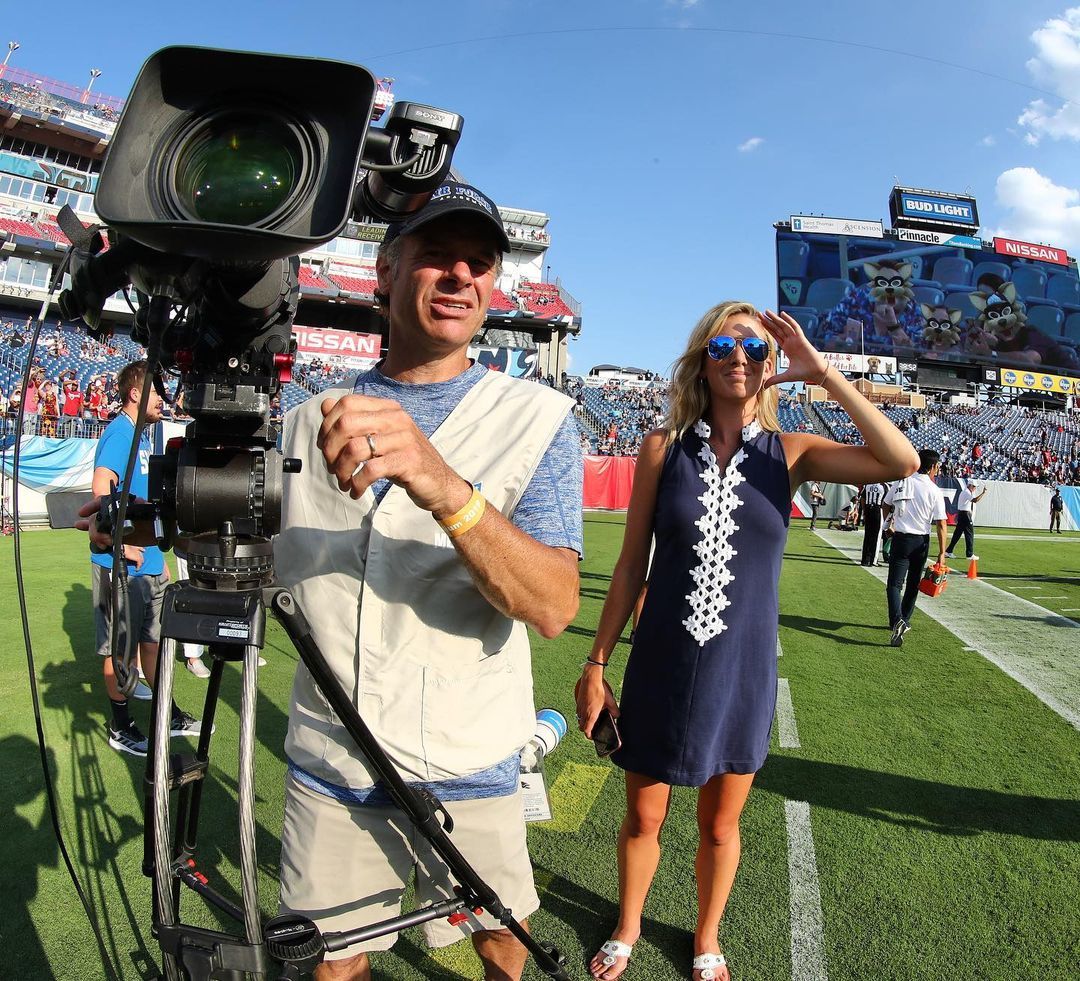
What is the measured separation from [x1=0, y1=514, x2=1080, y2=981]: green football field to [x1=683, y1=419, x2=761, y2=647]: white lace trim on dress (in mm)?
1114

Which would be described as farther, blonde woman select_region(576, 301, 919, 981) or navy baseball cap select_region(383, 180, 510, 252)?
blonde woman select_region(576, 301, 919, 981)

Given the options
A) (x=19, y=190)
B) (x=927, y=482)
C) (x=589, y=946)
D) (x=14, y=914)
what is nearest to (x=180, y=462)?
(x=589, y=946)

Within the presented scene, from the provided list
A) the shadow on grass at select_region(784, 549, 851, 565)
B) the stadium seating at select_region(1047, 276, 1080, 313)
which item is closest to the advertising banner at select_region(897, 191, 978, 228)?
the stadium seating at select_region(1047, 276, 1080, 313)

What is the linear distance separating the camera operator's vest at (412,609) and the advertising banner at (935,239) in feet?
161

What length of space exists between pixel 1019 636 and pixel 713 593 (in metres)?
6.85

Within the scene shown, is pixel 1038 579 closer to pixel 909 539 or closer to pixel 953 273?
pixel 909 539

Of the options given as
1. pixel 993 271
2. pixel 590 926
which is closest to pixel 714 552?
pixel 590 926

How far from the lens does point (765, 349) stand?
7.23ft

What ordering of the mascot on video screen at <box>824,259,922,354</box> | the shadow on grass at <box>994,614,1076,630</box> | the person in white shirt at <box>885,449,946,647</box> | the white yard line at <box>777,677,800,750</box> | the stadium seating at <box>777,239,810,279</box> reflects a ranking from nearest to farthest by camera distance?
the white yard line at <box>777,677,800,750</box> → the person in white shirt at <box>885,449,946,647</box> → the shadow on grass at <box>994,614,1076,630</box> → the mascot on video screen at <box>824,259,922,354</box> → the stadium seating at <box>777,239,810,279</box>

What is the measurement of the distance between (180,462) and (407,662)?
60cm

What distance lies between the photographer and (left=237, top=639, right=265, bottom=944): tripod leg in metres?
0.94

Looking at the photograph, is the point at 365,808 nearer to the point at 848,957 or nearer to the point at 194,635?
the point at 194,635

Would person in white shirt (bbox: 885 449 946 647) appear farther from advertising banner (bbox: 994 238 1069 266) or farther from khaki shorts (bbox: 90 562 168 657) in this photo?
advertising banner (bbox: 994 238 1069 266)

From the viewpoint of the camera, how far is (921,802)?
3.45m
